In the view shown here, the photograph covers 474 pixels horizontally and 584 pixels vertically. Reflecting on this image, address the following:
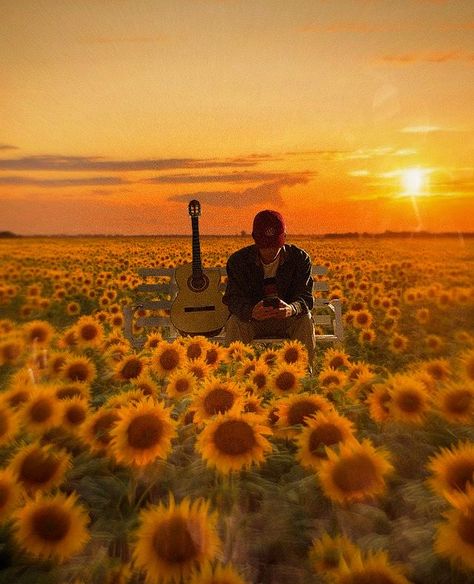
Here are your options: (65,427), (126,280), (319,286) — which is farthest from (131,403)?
(126,280)

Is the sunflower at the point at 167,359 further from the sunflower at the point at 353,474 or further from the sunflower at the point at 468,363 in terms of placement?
the sunflower at the point at 353,474

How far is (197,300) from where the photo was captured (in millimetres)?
9125

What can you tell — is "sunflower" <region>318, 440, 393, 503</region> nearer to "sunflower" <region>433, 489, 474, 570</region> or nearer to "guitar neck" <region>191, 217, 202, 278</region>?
"sunflower" <region>433, 489, 474, 570</region>

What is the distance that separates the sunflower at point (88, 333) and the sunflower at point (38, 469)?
12.1 ft

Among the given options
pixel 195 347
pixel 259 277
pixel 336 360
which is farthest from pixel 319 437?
pixel 259 277

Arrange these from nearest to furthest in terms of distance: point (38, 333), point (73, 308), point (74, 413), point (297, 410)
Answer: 1. point (297, 410)
2. point (74, 413)
3. point (38, 333)
4. point (73, 308)

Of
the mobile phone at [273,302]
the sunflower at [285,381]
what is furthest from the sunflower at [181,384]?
the mobile phone at [273,302]

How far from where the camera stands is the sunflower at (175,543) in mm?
2162

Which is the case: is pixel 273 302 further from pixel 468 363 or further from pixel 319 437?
pixel 319 437

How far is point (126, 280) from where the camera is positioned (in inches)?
583

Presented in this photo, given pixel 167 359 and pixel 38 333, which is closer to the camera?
pixel 167 359

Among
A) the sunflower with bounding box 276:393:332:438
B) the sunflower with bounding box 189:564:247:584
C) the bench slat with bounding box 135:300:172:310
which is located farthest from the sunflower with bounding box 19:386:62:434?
the bench slat with bounding box 135:300:172:310

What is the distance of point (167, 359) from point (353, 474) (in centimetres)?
262

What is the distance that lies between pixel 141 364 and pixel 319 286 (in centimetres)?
507
